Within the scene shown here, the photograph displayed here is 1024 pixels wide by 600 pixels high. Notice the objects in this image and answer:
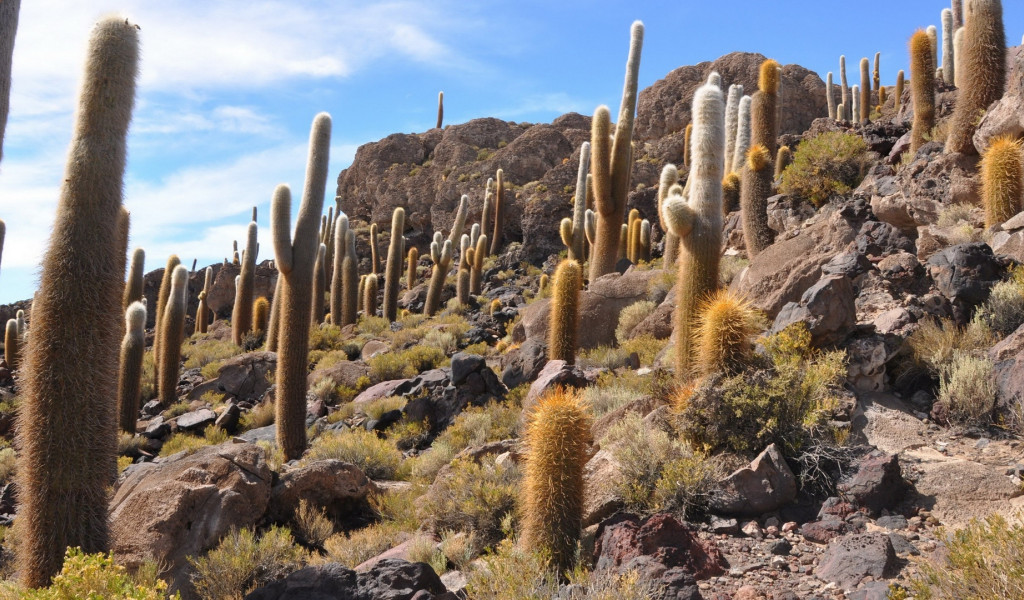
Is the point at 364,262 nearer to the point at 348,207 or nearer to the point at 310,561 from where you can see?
the point at 348,207

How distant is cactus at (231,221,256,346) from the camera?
2236 cm

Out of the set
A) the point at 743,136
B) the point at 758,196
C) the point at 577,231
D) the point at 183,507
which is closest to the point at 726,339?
the point at 183,507

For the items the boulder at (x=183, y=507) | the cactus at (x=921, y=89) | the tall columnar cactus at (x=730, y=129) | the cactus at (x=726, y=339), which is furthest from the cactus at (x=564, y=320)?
the cactus at (x=921, y=89)

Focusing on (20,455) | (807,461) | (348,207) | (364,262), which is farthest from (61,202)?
(348,207)

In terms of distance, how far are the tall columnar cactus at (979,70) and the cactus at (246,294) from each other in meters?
19.1

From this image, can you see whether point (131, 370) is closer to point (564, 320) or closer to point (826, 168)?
point (564, 320)

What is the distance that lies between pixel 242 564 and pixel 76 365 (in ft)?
7.40

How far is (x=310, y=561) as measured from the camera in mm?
6949

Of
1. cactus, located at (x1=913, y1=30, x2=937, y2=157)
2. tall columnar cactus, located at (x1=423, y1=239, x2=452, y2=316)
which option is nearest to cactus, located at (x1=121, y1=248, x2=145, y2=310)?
tall columnar cactus, located at (x1=423, y1=239, x2=452, y2=316)

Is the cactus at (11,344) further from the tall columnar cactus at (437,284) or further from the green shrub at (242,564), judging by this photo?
the green shrub at (242,564)

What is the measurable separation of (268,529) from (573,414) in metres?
3.99

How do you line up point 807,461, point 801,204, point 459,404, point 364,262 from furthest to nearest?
point 364,262, point 801,204, point 459,404, point 807,461

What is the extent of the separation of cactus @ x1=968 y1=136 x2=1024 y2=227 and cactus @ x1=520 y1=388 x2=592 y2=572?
26.4 feet

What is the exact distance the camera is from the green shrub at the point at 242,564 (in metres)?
6.19
